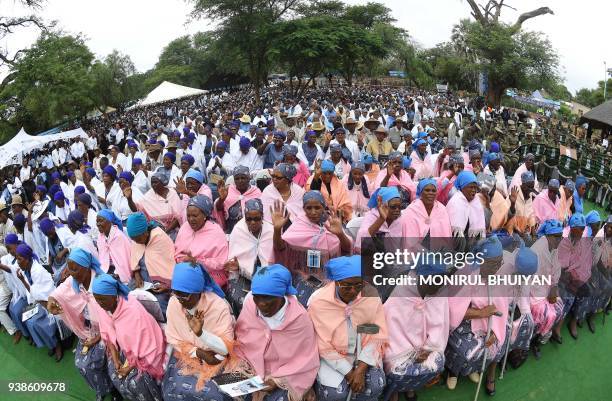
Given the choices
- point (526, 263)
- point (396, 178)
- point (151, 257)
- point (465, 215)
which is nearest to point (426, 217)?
point (465, 215)

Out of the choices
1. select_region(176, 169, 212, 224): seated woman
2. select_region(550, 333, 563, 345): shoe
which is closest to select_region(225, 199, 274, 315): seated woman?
select_region(176, 169, 212, 224): seated woman

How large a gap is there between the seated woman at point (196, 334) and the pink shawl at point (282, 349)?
151 mm

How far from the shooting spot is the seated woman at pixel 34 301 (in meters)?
4.21

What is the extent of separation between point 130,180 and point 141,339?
404cm

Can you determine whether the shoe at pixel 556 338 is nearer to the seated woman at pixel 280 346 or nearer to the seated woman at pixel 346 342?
the seated woman at pixel 346 342

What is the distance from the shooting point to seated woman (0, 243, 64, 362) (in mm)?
4215

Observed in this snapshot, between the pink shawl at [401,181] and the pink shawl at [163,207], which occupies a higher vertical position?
the pink shawl at [401,181]

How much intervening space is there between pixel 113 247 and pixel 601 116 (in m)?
22.1

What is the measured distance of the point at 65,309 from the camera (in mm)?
3713

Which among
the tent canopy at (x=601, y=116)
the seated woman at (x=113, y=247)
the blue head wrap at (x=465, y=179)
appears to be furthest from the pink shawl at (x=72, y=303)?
the tent canopy at (x=601, y=116)

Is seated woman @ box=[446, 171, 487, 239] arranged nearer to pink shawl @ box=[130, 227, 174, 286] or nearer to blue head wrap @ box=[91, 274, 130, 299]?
pink shawl @ box=[130, 227, 174, 286]

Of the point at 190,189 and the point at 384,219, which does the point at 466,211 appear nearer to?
the point at 384,219

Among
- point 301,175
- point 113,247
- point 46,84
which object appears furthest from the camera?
point 46,84

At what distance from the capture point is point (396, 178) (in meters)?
5.70
